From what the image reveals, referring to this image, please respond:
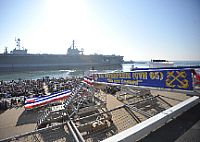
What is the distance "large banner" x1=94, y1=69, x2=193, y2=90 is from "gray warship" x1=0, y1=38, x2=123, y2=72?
76628mm

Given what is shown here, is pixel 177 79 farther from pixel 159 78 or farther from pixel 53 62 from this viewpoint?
pixel 53 62

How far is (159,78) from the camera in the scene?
461 cm

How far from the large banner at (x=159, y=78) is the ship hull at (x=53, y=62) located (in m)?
76.6

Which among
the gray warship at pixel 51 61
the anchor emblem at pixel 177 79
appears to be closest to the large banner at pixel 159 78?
the anchor emblem at pixel 177 79

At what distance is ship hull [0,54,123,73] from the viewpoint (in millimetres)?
73225

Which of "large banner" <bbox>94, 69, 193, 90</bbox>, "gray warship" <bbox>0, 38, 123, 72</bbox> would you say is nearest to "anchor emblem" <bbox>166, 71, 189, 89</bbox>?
"large banner" <bbox>94, 69, 193, 90</bbox>

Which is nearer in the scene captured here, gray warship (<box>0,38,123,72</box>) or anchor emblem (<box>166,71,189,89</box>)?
anchor emblem (<box>166,71,189,89</box>)

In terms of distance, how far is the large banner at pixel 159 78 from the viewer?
12.6 feet

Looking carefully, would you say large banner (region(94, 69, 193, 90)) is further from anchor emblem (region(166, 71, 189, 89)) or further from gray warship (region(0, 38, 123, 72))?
gray warship (region(0, 38, 123, 72))

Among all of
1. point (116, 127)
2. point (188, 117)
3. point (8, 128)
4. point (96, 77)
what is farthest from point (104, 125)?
point (8, 128)

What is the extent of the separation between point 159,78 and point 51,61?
88.2 m

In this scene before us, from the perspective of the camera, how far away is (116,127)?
7887mm

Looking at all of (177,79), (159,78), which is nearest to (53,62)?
(159,78)

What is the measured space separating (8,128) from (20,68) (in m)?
75.0
